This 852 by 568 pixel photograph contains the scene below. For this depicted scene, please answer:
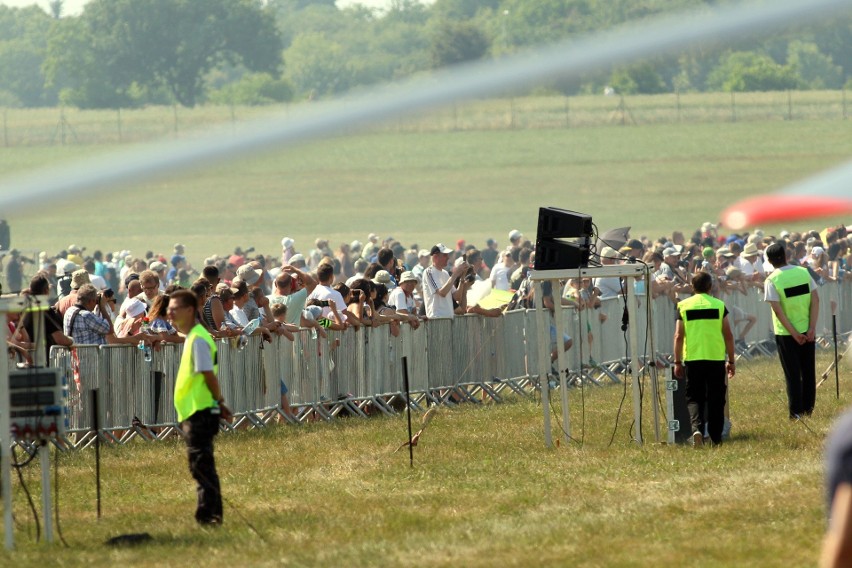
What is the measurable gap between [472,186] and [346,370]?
4755 centimetres

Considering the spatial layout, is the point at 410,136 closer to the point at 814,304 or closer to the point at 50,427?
the point at 814,304

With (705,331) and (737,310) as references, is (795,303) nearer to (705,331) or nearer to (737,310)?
(705,331)

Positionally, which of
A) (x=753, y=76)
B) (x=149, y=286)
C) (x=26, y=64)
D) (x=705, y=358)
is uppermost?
(x=26, y=64)

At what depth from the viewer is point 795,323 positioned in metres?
15.1

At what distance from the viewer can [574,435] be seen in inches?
565

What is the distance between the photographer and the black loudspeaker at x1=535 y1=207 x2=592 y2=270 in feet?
42.9

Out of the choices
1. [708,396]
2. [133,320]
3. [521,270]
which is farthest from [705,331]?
[521,270]

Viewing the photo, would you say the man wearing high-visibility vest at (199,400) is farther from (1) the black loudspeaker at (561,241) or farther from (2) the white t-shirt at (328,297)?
(2) the white t-shirt at (328,297)

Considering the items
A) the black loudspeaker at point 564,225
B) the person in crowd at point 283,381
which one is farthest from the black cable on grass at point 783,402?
the person in crowd at point 283,381

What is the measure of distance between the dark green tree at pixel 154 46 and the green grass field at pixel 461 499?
216 feet

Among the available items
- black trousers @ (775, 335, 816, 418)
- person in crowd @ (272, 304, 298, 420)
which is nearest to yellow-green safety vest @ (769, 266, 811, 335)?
black trousers @ (775, 335, 816, 418)

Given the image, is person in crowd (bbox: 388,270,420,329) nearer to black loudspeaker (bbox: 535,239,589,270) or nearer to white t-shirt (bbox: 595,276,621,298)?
black loudspeaker (bbox: 535,239,589,270)

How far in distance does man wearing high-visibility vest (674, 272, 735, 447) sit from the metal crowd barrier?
0.43m

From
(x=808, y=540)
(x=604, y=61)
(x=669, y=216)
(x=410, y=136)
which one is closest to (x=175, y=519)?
(x=808, y=540)
